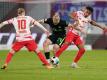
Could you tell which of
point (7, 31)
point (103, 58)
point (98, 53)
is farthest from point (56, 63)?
point (7, 31)

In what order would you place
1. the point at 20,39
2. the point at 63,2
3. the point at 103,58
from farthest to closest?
1. the point at 63,2
2. the point at 103,58
3. the point at 20,39

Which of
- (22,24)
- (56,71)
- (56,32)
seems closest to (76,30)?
(56,32)

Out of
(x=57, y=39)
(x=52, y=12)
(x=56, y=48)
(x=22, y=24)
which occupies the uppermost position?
(x=22, y=24)

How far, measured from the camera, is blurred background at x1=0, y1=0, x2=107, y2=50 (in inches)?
1237

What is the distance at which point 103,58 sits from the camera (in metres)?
26.4

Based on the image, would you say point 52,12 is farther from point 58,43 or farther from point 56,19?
point 56,19

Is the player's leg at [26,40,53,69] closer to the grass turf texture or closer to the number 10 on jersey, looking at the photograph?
the grass turf texture

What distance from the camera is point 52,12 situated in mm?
31703

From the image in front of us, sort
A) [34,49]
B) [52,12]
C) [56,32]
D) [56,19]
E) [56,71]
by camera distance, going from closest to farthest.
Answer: [56,71], [34,49], [56,19], [56,32], [52,12]

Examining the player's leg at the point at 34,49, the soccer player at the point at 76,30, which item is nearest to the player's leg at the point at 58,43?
the soccer player at the point at 76,30

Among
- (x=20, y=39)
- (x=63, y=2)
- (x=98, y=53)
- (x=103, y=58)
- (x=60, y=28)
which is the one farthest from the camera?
(x=63, y=2)

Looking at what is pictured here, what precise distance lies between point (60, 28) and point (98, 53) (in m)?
7.33

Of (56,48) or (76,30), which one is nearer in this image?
(76,30)

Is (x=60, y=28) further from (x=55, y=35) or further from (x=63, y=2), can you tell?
(x=63, y=2)
